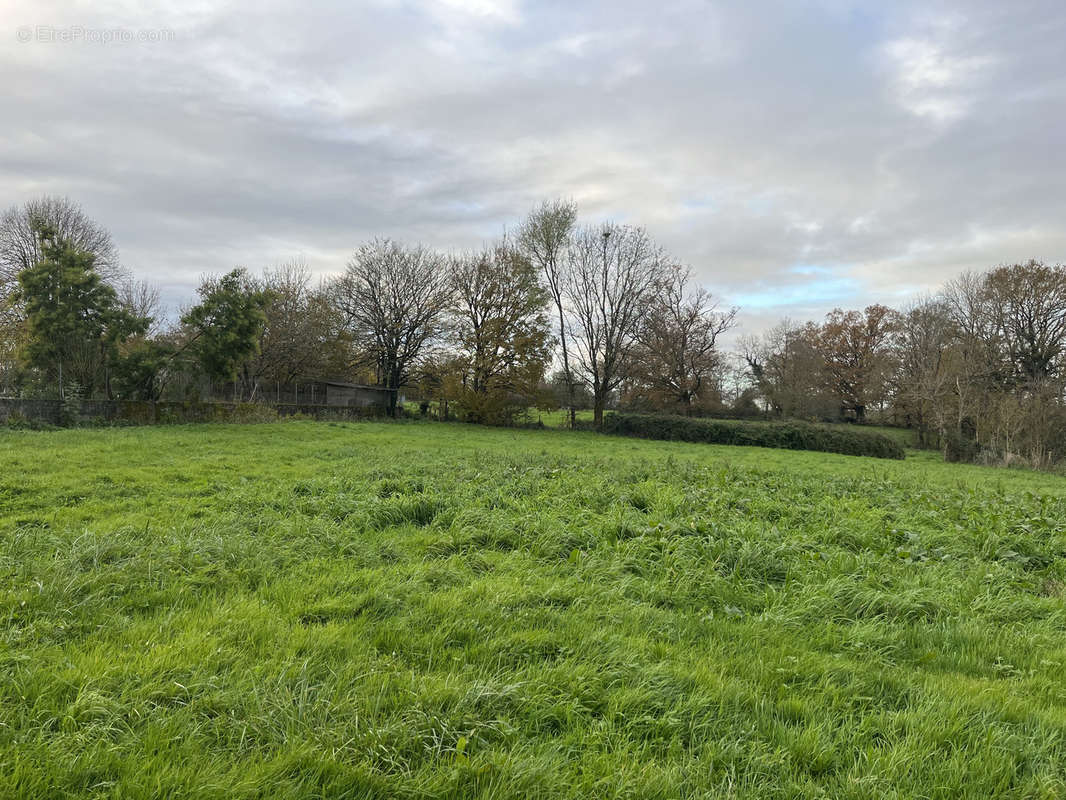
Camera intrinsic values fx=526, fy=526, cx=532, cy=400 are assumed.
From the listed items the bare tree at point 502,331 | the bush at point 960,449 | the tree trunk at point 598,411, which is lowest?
the bush at point 960,449

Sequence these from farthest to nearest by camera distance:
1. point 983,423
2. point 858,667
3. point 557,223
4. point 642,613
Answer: point 557,223, point 983,423, point 642,613, point 858,667

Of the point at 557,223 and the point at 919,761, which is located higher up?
the point at 557,223

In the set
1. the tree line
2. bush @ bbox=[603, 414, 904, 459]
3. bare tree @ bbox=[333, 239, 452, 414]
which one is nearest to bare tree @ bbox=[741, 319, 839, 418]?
the tree line

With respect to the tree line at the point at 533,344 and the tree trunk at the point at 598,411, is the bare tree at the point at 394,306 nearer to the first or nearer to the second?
the tree line at the point at 533,344

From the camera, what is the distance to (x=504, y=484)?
8461 millimetres

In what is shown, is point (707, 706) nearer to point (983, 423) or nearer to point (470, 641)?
point (470, 641)

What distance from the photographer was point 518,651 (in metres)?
3.29

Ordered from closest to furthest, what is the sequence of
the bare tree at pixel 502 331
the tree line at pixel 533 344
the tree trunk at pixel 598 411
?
1. the tree line at pixel 533 344
2. the bare tree at pixel 502 331
3. the tree trunk at pixel 598 411

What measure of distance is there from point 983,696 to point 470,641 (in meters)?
3.03

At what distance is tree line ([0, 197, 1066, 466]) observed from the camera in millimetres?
22172

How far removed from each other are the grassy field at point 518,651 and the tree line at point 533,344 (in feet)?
55.8

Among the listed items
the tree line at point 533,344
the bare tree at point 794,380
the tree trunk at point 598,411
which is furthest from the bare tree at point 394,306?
the bare tree at point 794,380

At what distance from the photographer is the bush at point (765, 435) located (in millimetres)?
27578

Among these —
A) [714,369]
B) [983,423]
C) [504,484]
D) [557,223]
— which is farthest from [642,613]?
[714,369]
